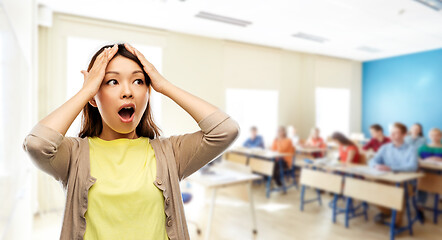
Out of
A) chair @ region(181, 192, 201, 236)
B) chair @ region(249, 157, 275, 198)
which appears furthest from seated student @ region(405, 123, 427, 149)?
chair @ region(181, 192, 201, 236)

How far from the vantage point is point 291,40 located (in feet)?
19.5

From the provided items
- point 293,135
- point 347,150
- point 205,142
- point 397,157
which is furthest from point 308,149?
point 205,142

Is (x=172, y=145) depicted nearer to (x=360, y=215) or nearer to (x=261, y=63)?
(x=360, y=215)

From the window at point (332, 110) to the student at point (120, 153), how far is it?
7.26 metres

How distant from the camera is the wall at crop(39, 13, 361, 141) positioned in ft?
13.9

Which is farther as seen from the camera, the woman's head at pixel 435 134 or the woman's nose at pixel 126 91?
the woman's head at pixel 435 134

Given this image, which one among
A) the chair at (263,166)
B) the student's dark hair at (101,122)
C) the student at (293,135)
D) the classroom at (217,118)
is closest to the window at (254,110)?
the classroom at (217,118)

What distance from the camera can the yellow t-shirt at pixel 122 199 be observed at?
0.66 m

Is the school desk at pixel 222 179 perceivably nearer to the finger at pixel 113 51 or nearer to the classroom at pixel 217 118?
the classroom at pixel 217 118

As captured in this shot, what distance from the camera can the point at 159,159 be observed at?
2.40ft

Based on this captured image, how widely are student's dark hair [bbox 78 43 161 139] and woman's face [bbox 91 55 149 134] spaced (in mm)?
16

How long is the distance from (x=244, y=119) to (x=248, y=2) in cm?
303

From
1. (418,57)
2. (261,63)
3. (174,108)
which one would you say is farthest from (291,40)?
(418,57)

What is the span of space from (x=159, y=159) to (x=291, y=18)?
4.31 m
